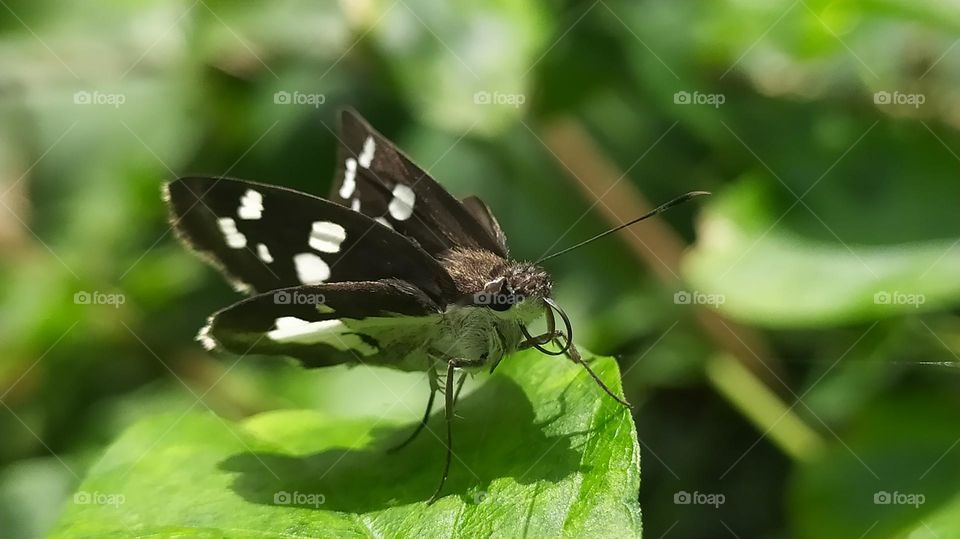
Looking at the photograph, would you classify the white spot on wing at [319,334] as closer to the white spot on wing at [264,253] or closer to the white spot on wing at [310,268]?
the white spot on wing at [310,268]

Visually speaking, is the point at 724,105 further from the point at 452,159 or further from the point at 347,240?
the point at 347,240

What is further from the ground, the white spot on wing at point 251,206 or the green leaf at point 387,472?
the white spot on wing at point 251,206

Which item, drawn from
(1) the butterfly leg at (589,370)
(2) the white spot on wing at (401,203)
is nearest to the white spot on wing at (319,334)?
(2) the white spot on wing at (401,203)

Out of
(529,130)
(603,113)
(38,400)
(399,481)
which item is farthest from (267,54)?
(399,481)

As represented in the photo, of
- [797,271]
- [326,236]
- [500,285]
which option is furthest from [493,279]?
[797,271]

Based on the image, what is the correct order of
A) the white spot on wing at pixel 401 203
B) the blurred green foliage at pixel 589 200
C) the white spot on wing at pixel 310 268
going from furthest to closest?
the blurred green foliage at pixel 589 200, the white spot on wing at pixel 401 203, the white spot on wing at pixel 310 268

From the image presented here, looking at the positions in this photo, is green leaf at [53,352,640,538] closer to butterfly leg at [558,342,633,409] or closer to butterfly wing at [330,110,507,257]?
butterfly leg at [558,342,633,409]
